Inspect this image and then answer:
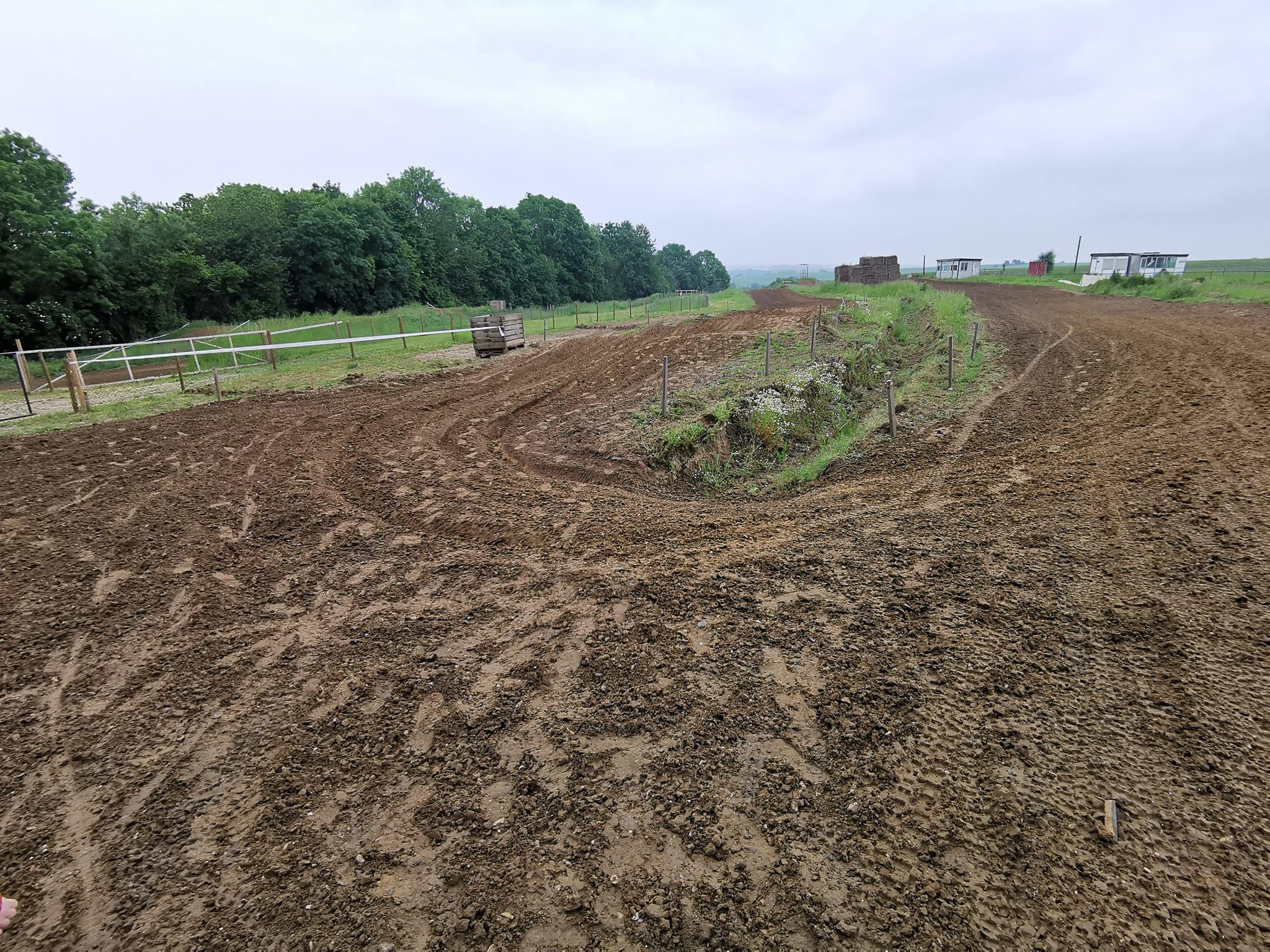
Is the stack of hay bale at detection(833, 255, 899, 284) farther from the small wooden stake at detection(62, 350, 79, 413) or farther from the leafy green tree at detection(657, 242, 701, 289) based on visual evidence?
the leafy green tree at detection(657, 242, 701, 289)

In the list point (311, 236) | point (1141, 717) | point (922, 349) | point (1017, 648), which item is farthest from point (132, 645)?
point (311, 236)

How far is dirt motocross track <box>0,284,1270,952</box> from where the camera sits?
2.69 meters

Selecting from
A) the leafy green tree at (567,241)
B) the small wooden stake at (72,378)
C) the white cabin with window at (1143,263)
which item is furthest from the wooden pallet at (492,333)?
the leafy green tree at (567,241)

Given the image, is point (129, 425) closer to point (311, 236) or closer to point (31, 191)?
point (31, 191)

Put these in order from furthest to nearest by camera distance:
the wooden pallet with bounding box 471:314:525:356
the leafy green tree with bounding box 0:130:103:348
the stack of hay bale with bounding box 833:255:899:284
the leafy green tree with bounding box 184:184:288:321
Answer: the stack of hay bale with bounding box 833:255:899:284 → the leafy green tree with bounding box 184:184:288:321 → the leafy green tree with bounding box 0:130:103:348 → the wooden pallet with bounding box 471:314:525:356

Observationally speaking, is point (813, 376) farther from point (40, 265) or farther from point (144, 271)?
point (144, 271)

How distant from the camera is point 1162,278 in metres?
33.7

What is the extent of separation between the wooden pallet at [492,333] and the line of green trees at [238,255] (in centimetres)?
2024

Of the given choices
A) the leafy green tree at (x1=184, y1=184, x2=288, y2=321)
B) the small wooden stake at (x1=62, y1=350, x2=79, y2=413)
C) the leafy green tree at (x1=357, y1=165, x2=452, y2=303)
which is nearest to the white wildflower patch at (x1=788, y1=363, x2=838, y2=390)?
the small wooden stake at (x1=62, y1=350, x2=79, y2=413)

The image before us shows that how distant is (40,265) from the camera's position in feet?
83.2

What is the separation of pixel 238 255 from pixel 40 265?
15.3 metres

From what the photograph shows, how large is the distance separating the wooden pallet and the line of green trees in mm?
20240

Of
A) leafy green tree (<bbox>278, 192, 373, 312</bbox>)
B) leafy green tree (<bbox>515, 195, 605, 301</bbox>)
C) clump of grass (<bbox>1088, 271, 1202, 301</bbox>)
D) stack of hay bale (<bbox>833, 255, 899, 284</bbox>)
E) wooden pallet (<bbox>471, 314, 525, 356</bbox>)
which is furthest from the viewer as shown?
leafy green tree (<bbox>515, 195, 605, 301</bbox>)

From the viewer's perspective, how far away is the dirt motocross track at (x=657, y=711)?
2686 millimetres
